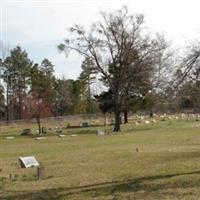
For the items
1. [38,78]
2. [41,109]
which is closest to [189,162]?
[41,109]

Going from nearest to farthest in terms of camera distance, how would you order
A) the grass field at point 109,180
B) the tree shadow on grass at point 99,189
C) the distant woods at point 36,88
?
the grass field at point 109,180 < the tree shadow on grass at point 99,189 < the distant woods at point 36,88

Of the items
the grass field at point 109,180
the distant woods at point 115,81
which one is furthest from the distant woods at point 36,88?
the grass field at point 109,180

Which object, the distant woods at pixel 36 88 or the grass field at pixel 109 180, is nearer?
the grass field at pixel 109 180

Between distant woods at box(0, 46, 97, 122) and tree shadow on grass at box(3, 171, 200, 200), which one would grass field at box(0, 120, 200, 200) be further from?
distant woods at box(0, 46, 97, 122)

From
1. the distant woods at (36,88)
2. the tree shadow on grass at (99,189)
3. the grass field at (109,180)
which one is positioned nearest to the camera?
the grass field at (109,180)

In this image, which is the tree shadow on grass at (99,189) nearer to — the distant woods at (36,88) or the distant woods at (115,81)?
the distant woods at (115,81)

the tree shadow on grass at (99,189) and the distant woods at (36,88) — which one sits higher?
the distant woods at (36,88)

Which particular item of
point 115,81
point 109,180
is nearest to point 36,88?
point 115,81

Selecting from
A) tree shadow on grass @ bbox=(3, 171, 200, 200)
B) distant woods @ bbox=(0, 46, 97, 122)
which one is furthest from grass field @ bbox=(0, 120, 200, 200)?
distant woods @ bbox=(0, 46, 97, 122)

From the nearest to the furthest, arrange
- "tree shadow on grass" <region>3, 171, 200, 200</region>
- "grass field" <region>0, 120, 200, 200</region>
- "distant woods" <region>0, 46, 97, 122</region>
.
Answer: "grass field" <region>0, 120, 200, 200</region>
"tree shadow on grass" <region>3, 171, 200, 200</region>
"distant woods" <region>0, 46, 97, 122</region>

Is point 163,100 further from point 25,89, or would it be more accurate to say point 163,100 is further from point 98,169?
point 25,89

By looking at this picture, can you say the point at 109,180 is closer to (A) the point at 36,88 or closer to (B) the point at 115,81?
(B) the point at 115,81

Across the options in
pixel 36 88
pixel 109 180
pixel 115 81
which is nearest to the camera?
pixel 109 180

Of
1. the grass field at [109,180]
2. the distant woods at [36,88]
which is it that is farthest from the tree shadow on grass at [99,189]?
the distant woods at [36,88]
